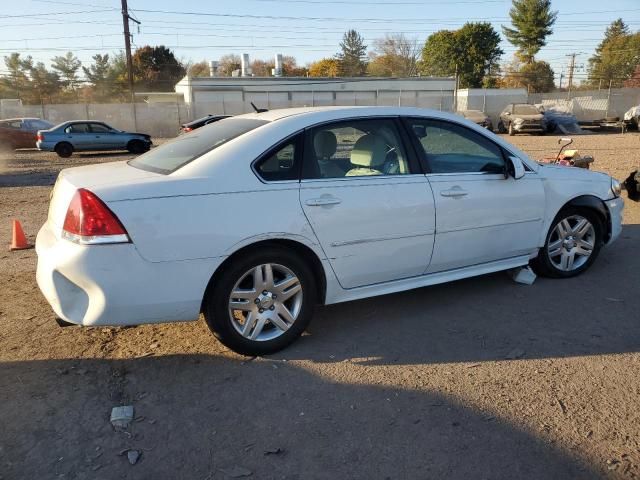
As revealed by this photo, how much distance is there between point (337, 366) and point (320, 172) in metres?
1.32

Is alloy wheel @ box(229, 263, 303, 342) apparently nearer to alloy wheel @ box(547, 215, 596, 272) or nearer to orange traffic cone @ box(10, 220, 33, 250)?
alloy wheel @ box(547, 215, 596, 272)

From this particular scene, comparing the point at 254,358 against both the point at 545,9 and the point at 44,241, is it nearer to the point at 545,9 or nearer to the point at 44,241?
the point at 44,241

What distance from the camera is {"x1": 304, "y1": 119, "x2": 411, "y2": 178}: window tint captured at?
12.6 ft

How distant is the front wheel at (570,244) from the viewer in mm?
4914

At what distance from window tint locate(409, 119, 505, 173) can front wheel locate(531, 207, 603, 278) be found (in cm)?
95

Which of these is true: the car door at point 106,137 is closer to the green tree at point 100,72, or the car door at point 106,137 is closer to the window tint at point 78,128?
the window tint at point 78,128

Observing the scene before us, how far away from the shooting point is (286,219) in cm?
348

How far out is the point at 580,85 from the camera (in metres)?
71.2

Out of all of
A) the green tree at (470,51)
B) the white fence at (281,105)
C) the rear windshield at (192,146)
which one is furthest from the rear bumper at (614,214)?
the green tree at (470,51)

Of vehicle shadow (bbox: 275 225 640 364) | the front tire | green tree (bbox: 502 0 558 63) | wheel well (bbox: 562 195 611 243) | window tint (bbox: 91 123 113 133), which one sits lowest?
vehicle shadow (bbox: 275 225 640 364)

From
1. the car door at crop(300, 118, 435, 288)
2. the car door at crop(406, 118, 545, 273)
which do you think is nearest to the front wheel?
the car door at crop(406, 118, 545, 273)

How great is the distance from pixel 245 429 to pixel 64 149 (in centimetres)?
2012

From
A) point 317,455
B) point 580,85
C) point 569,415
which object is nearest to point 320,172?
point 317,455

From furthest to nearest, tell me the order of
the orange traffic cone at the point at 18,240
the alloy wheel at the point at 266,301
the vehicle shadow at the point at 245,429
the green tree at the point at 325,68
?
the green tree at the point at 325,68 < the orange traffic cone at the point at 18,240 < the alloy wheel at the point at 266,301 < the vehicle shadow at the point at 245,429
